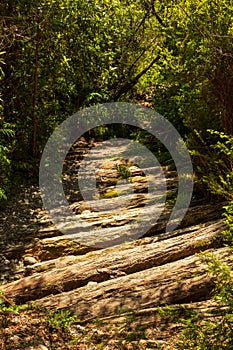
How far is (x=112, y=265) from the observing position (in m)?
6.38

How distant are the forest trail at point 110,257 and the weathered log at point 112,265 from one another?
0.01 meters

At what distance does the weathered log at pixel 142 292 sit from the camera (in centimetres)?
530

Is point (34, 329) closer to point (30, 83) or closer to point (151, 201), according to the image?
point (151, 201)

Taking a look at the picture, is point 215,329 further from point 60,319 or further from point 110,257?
point 110,257

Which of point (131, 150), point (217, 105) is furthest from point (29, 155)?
point (217, 105)

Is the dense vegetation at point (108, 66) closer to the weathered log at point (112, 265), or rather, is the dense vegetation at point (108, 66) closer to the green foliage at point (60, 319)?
the weathered log at point (112, 265)

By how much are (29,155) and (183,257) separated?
5.31m

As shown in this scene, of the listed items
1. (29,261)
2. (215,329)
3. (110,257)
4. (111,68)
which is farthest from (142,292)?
(111,68)

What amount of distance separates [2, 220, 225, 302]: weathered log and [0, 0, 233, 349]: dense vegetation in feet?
2.54

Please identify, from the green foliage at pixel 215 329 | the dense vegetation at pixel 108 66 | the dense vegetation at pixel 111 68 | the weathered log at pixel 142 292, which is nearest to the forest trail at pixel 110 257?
the weathered log at pixel 142 292

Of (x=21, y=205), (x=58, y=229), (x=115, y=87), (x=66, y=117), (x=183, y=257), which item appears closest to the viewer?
(x=183, y=257)

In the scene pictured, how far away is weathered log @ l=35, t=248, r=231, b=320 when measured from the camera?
209 inches

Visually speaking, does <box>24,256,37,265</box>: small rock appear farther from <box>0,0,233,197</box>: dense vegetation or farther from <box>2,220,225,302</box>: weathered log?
<box>0,0,233,197</box>: dense vegetation

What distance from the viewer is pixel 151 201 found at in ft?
27.6
